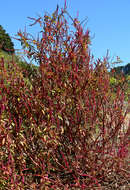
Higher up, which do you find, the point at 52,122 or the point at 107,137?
the point at 52,122

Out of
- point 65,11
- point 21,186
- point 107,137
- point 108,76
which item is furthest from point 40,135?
point 65,11

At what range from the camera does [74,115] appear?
11.7 ft

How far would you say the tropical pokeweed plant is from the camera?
134 inches

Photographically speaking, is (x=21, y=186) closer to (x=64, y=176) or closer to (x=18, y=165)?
(x=18, y=165)

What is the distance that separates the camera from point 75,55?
357 cm

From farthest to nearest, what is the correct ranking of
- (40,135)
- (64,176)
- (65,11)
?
(64,176), (65,11), (40,135)

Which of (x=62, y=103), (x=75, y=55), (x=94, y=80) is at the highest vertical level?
(x=75, y=55)

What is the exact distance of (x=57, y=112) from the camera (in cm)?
343

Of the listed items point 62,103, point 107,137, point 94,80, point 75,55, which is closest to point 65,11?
point 75,55

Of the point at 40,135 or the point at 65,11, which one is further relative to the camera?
the point at 65,11

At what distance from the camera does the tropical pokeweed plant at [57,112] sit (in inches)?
134

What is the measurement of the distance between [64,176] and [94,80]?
1.56 metres

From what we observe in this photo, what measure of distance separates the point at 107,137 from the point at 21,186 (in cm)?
143

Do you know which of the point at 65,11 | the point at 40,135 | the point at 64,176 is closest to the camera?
the point at 40,135
